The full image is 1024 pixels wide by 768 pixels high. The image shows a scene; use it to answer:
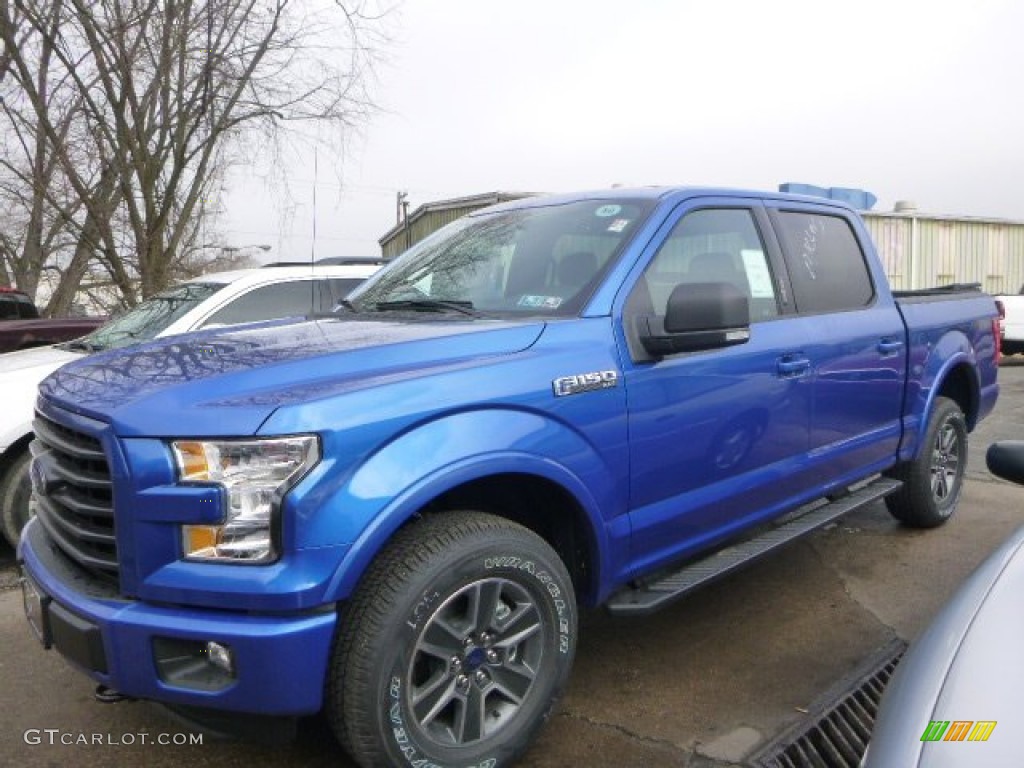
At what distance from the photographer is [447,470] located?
2.26m

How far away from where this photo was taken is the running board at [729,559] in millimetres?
2889

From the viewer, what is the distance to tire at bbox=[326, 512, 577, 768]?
213 centimetres

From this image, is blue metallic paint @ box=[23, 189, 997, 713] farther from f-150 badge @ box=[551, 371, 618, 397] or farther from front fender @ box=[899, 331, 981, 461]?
front fender @ box=[899, 331, 981, 461]

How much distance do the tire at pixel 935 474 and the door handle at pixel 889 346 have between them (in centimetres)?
68

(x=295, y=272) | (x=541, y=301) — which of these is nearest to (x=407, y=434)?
(x=541, y=301)

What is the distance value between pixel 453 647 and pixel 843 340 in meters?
2.45

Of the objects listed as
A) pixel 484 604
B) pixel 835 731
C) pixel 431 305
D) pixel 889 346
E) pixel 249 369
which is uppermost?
pixel 431 305

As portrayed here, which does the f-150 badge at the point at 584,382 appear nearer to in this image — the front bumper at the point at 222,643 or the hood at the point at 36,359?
the front bumper at the point at 222,643

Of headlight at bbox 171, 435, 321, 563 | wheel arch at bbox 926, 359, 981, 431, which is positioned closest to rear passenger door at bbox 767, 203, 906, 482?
wheel arch at bbox 926, 359, 981, 431

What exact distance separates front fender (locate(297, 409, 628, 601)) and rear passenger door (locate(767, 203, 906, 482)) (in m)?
1.40

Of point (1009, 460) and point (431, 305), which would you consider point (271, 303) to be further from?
point (1009, 460)

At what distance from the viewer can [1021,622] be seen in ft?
5.67

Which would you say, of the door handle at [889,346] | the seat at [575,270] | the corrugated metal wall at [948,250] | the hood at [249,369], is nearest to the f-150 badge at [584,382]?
the hood at [249,369]

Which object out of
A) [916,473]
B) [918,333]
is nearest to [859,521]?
[916,473]
